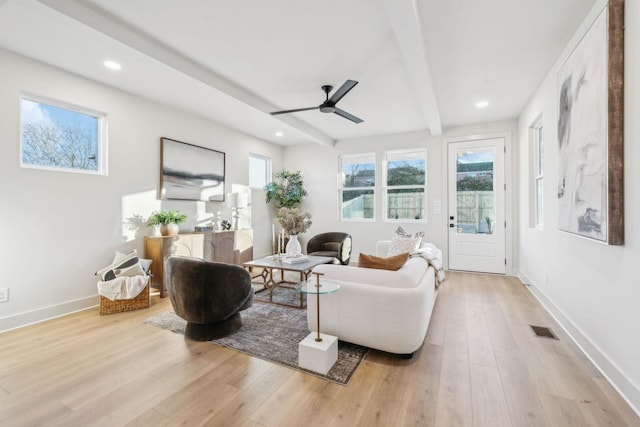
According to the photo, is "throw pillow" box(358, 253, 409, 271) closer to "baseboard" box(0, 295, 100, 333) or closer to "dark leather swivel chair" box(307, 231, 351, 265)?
"dark leather swivel chair" box(307, 231, 351, 265)

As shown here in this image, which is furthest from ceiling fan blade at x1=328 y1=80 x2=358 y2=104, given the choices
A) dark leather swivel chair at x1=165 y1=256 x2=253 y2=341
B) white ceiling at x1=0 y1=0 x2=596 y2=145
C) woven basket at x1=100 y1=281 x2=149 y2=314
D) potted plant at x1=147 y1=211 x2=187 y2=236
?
woven basket at x1=100 y1=281 x2=149 y2=314

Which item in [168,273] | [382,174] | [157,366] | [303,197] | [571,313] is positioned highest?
[382,174]

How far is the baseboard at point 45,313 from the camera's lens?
8.98 feet

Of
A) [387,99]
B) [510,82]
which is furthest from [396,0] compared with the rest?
[510,82]

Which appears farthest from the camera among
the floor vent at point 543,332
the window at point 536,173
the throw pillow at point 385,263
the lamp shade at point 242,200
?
the lamp shade at point 242,200

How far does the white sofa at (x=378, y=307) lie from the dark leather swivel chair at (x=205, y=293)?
0.70 metres

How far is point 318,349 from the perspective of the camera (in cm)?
200

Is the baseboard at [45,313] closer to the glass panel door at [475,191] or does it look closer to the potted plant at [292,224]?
the potted plant at [292,224]

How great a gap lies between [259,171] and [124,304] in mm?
3727

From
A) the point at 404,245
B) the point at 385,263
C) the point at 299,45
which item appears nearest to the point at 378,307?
the point at 385,263

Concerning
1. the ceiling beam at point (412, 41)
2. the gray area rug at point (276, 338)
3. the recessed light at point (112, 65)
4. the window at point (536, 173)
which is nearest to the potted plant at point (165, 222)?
the gray area rug at point (276, 338)

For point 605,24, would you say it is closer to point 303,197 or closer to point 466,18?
point 466,18

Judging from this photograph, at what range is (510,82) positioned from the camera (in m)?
3.54

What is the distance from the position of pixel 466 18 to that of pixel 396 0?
2.66 ft
